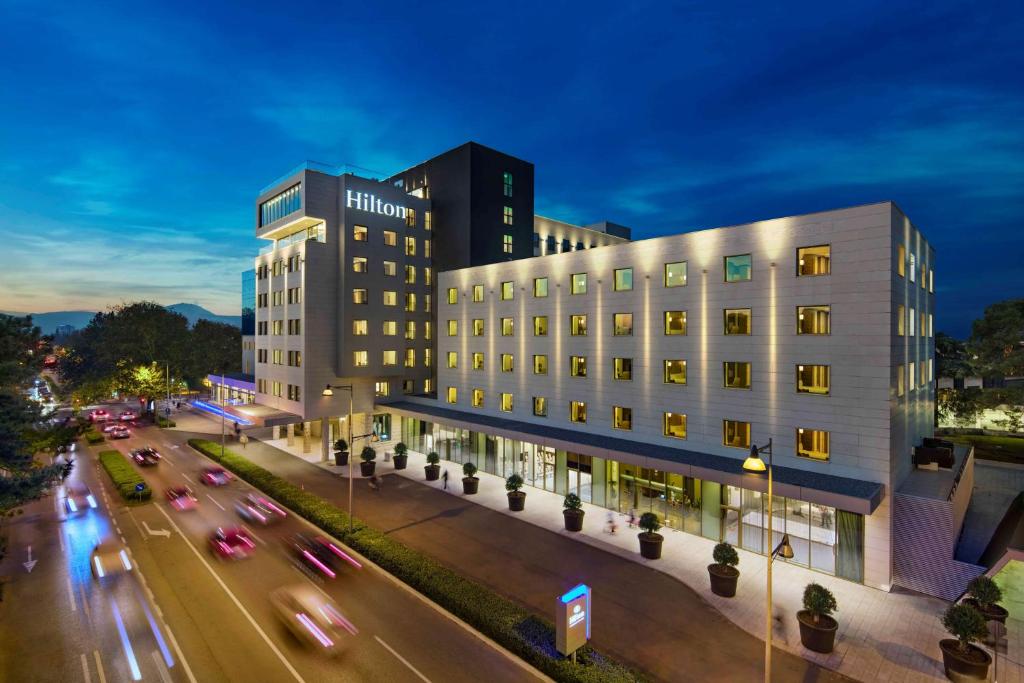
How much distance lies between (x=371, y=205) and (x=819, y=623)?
46.8 metres

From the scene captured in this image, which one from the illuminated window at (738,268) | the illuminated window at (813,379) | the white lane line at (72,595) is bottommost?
the white lane line at (72,595)

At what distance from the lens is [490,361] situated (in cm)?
4106

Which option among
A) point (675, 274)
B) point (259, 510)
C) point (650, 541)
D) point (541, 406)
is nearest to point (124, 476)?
point (259, 510)

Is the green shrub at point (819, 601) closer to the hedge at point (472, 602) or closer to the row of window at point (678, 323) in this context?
the hedge at point (472, 602)

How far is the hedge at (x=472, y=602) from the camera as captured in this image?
15141mm

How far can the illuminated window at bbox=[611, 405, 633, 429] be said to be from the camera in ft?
103

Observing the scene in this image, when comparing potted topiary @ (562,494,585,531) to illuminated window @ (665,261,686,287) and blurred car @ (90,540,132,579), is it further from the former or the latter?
blurred car @ (90,540,132,579)

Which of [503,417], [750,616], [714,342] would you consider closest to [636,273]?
[714,342]

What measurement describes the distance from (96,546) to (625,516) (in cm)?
3004

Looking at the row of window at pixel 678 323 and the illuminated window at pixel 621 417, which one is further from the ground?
the row of window at pixel 678 323

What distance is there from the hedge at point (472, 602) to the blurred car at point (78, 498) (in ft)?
45.8

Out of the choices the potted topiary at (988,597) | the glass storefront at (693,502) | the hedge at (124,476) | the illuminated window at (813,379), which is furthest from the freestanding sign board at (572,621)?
the hedge at (124,476)

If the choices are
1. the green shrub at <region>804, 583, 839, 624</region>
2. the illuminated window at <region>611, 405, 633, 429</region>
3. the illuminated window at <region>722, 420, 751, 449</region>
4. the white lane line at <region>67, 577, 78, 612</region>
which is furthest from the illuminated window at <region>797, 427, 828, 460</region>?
the white lane line at <region>67, 577, 78, 612</region>

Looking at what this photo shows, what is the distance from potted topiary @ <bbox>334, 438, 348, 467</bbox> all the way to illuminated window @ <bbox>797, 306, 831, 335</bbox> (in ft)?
121
